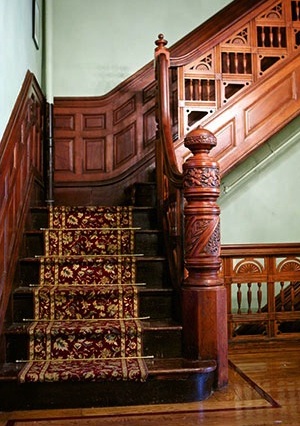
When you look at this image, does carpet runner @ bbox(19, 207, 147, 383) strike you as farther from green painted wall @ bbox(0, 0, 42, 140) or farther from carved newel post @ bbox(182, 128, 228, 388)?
green painted wall @ bbox(0, 0, 42, 140)

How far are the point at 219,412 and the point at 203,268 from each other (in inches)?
25.9

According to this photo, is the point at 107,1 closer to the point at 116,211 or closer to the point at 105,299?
the point at 116,211

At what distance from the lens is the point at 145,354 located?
2406 mm

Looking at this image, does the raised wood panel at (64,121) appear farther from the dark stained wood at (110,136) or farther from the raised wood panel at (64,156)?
the raised wood panel at (64,156)

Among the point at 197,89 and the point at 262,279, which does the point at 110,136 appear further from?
the point at 262,279

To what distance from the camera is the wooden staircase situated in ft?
6.94

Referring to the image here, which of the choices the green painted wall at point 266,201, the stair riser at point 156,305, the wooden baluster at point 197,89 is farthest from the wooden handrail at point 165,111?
the green painted wall at point 266,201

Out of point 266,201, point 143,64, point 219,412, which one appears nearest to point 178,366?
point 219,412

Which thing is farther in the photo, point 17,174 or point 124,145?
point 124,145

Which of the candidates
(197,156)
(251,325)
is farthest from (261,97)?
(251,325)

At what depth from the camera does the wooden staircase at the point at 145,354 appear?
2115 millimetres

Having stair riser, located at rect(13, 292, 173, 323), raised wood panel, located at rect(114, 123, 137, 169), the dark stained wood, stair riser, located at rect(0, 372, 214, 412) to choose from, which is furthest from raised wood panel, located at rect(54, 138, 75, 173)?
stair riser, located at rect(0, 372, 214, 412)

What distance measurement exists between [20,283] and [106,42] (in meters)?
2.51

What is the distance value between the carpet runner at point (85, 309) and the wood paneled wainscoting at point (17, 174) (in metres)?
0.20
